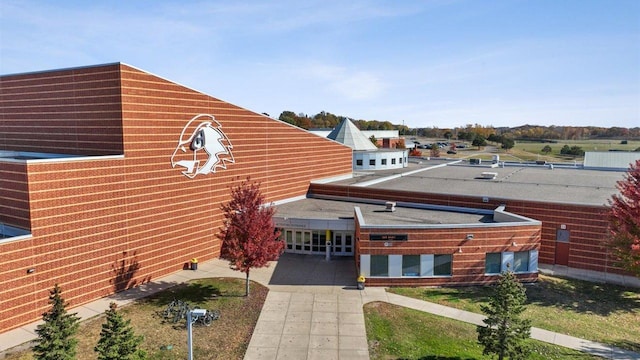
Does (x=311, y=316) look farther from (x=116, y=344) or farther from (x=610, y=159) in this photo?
(x=610, y=159)

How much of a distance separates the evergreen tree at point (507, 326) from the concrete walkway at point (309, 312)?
5.06 meters

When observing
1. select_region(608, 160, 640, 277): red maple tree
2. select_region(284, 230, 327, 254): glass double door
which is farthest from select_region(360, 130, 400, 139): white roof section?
select_region(608, 160, 640, 277): red maple tree

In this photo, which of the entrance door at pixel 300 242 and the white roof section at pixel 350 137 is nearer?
the entrance door at pixel 300 242

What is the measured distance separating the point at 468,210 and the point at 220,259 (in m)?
20.3

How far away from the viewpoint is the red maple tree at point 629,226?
24.2 m

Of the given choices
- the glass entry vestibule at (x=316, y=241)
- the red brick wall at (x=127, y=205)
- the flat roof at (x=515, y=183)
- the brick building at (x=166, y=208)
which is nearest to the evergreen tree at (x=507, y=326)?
the brick building at (x=166, y=208)

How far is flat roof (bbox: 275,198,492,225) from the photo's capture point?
1184 inches

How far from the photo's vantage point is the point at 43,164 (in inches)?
820

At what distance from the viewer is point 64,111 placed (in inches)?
1043

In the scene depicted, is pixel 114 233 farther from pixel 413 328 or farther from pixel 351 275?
pixel 413 328

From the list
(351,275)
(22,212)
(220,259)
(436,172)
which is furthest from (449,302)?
(436,172)

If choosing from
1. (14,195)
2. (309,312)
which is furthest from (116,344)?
(14,195)

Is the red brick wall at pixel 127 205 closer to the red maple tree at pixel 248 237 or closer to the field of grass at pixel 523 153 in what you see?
the red maple tree at pixel 248 237

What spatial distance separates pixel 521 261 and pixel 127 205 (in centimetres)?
2591
